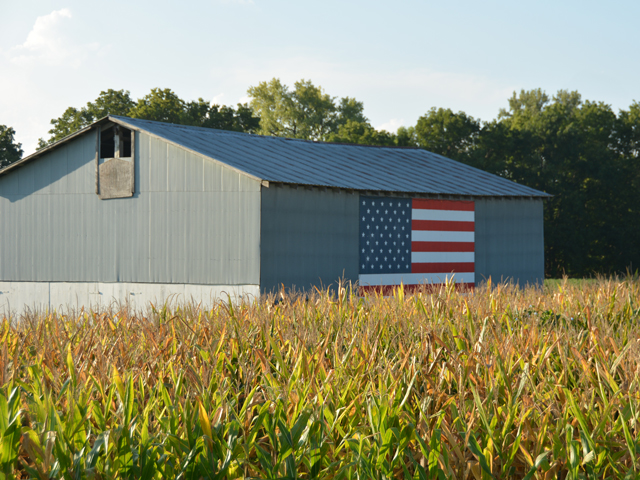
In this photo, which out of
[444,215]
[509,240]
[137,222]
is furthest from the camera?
[509,240]

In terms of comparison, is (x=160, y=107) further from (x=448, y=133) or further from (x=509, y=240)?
(x=509, y=240)

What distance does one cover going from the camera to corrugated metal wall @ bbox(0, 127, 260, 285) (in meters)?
19.0

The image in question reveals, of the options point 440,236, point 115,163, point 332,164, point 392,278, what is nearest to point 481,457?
point 392,278

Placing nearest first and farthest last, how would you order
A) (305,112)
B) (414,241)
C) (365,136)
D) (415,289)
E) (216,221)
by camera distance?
1. (415,289)
2. (216,221)
3. (414,241)
4. (365,136)
5. (305,112)

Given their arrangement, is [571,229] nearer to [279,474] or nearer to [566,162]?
[566,162]

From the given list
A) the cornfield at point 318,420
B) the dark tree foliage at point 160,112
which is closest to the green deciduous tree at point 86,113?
the dark tree foliage at point 160,112

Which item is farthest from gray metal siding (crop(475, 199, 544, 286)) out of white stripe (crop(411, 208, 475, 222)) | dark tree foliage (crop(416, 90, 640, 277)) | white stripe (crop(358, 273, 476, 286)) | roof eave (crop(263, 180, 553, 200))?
dark tree foliage (crop(416, 90, 640, 277))

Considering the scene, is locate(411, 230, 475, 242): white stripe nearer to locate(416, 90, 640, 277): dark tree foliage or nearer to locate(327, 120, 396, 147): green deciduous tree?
locate(416, 90, 640, 277): dark tree foliage

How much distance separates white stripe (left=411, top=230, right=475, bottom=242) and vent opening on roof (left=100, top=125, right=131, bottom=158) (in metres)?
9.82

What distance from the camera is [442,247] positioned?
23.2 meters

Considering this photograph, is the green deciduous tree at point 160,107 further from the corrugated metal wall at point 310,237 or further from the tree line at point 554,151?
the corrugated metal wall at point 310,237

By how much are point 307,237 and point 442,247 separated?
584 centimetres

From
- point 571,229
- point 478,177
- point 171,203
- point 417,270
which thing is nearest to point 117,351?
point 171,203

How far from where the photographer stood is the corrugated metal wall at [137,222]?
748 inches
